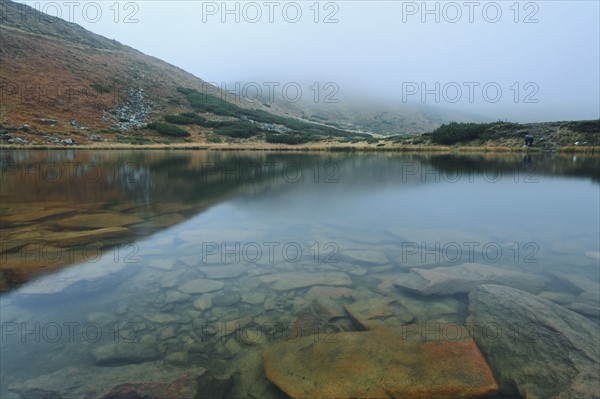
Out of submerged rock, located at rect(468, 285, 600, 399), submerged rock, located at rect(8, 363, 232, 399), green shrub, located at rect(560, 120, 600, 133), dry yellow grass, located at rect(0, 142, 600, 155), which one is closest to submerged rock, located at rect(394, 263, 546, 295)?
submerged rock, located at rect(468, 285, 600, 399)

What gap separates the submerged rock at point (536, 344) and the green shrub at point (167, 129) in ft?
207

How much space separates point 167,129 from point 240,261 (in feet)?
198

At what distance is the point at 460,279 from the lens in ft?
22.8

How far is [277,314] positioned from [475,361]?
2.86m

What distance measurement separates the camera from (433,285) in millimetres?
6590

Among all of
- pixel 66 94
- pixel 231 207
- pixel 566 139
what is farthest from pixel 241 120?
pixel 231 207

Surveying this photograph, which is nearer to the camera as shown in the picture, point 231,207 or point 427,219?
point 427,219

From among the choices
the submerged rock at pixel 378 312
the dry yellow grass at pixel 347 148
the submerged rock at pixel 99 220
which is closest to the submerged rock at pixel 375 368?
the submerged rock at pixel 378 312

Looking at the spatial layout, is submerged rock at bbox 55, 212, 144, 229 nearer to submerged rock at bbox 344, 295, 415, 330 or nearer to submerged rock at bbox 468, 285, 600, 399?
submerged rock at bbox 344, 295, 415, 330

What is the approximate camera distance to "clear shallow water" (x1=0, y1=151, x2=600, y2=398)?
16.0 ft

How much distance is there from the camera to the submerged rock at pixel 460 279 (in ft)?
21.5

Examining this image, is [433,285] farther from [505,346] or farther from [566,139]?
[566,139]

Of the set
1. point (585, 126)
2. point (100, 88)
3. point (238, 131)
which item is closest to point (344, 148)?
point (238, 131)

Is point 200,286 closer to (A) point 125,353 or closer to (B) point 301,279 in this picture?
(B) point 301,279
